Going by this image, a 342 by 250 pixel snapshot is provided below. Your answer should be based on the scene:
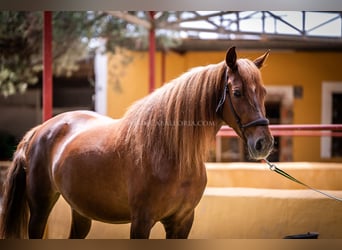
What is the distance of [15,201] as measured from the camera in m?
2.75

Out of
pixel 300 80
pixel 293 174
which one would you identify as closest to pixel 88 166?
pixel 293 174

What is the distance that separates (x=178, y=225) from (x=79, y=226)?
0.69 meters

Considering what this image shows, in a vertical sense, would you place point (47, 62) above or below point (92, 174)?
above

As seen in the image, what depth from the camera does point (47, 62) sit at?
120 inches

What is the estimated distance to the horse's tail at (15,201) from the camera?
2730mm

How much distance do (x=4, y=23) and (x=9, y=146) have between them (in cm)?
79

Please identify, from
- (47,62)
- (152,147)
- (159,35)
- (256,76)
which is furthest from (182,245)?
(159,35)

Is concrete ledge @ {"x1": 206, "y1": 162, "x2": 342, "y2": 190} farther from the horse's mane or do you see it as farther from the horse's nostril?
the horse's mane

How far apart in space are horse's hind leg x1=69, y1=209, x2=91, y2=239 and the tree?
0.87 meters

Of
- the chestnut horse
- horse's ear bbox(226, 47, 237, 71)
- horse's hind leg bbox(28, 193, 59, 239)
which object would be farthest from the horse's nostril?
horse's hind leg bbox(28, 193, 59, 239)

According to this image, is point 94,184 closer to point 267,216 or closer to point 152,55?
point 267,216

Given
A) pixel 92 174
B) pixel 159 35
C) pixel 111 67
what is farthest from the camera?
pixel 159 35

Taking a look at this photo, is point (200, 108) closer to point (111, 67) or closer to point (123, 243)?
point (123, 243)

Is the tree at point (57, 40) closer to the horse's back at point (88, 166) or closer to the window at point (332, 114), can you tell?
the horse's back at point (88, 166)
